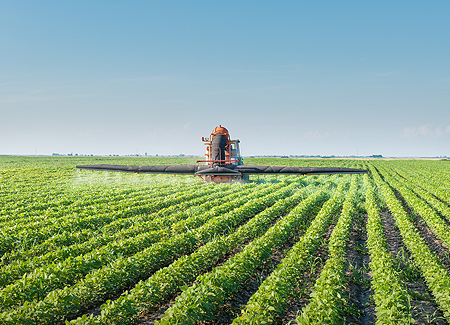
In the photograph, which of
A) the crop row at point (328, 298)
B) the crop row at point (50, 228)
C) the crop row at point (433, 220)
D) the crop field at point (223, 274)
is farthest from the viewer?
the crop row at point (433, 220)

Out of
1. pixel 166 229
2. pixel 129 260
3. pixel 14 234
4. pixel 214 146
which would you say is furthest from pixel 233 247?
pixel 214 146

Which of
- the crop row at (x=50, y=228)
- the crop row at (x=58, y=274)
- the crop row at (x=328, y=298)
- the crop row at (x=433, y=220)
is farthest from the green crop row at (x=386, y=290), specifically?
the crop row at (x=50, y=228)

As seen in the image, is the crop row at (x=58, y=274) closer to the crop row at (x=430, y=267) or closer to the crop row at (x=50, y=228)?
the crop row at (x=50, y=228)

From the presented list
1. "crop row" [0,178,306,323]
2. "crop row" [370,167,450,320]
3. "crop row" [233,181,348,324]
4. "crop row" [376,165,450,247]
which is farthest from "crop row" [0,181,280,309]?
"crop row" [376,165,450,247]

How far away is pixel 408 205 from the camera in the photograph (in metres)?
14.8

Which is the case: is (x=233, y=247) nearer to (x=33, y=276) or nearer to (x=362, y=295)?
(x=362, y=295)

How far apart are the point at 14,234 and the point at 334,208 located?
10.9 metres

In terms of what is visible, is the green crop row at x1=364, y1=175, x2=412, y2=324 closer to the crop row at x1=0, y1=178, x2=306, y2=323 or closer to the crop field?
the crop field

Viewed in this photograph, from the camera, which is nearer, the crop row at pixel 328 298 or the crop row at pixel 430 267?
the crop row at pixel 328 298

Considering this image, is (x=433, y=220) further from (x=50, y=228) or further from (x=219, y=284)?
(x=50, y=228)

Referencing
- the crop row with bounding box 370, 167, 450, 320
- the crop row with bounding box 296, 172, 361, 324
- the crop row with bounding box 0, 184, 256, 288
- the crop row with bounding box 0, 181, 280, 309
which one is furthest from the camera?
the crop row with bounding box 0, 184, 256, 288

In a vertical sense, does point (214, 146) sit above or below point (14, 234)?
above

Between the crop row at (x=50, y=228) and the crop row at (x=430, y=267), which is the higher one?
the crop row at (x=50, y=228)

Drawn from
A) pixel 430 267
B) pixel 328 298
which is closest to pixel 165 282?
pixel 328 298
